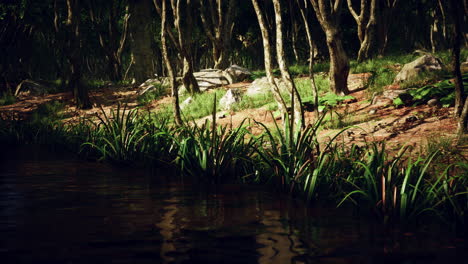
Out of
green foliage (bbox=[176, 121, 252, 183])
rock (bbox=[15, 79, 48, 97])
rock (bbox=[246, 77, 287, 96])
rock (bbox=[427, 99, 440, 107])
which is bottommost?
green foliage (bbox=[176, 121, 252, 183])

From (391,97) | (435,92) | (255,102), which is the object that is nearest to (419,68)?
(391,97)

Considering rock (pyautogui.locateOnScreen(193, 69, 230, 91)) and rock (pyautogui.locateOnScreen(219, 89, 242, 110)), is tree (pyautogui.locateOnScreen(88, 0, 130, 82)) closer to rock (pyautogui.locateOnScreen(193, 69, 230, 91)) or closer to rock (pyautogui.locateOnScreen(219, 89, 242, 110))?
rock (pyautogui.locateOnScreen(193, 69, 230, 91))

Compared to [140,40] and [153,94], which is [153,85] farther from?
[140,40]

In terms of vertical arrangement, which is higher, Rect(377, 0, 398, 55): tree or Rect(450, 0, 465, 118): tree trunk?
Rect(377, 0, 398, 55): tree

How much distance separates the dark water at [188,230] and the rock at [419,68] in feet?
24.3

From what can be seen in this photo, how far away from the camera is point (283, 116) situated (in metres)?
7.80

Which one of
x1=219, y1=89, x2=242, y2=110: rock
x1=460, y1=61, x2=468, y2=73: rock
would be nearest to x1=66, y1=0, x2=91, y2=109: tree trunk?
x1=219, y1=89, x2=242, y2=110: rock

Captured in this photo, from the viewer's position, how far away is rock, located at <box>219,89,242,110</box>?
44.4 ft

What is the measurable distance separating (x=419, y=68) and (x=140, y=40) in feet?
41.1

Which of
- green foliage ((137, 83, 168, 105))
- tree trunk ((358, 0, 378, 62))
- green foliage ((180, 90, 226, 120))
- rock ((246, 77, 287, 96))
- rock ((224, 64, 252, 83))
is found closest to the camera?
green foliage ((180, 90, 226, 120))

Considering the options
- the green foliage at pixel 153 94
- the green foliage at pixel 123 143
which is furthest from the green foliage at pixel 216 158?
the green foliage at pixel 153 94

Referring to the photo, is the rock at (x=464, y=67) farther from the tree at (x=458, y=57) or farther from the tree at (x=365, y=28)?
the tree at (x=365, y=28)

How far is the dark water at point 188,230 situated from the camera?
12.1 ft

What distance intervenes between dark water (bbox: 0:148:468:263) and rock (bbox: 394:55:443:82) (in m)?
7.42
